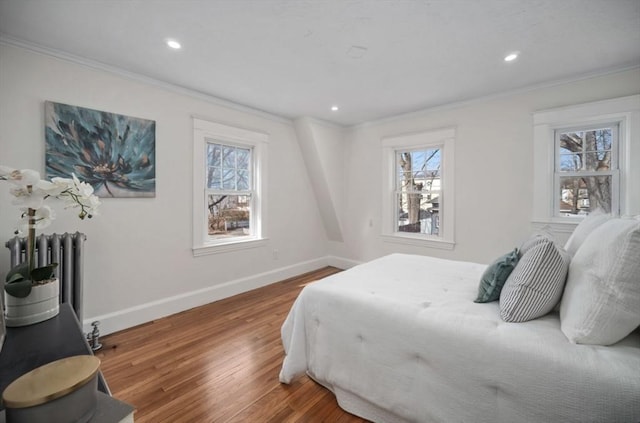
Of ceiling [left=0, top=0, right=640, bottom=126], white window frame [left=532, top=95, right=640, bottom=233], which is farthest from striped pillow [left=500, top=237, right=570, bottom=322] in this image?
white window frame [left=532, top=95, right=640, bottom=233]

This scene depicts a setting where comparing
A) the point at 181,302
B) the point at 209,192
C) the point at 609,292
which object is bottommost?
the point at 181,302

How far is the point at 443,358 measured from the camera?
4.00 feet

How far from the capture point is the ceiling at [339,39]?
5.54 feet

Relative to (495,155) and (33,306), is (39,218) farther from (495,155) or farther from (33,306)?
(495,155)

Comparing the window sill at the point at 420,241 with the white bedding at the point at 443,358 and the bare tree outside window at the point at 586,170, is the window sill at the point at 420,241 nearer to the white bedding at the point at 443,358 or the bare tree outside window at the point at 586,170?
the bare tree outside window at the point at 586,170

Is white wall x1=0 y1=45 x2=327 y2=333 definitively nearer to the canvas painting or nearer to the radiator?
the canvas painting

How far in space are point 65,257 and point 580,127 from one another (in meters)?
4.81

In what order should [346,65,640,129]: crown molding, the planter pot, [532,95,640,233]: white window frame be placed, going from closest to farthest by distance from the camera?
the planter pot → [532,95,640,233]: white window frame → [346,65,640,129]: crown molding

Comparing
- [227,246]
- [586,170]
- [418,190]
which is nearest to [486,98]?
[586,170]

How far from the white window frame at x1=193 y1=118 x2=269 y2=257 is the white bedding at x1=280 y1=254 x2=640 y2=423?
176 cm

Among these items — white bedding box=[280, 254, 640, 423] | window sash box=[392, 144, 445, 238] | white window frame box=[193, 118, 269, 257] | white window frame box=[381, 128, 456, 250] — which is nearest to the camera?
white bedding box=[280, 254, 640, 423]

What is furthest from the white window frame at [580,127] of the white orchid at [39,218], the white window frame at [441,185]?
the white orchid at [39,218]

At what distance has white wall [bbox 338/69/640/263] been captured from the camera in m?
2.69

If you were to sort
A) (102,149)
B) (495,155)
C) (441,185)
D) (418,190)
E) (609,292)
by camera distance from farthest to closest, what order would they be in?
(418,190) < (441,185) < (495,155) < (102,149) < (609,292)
